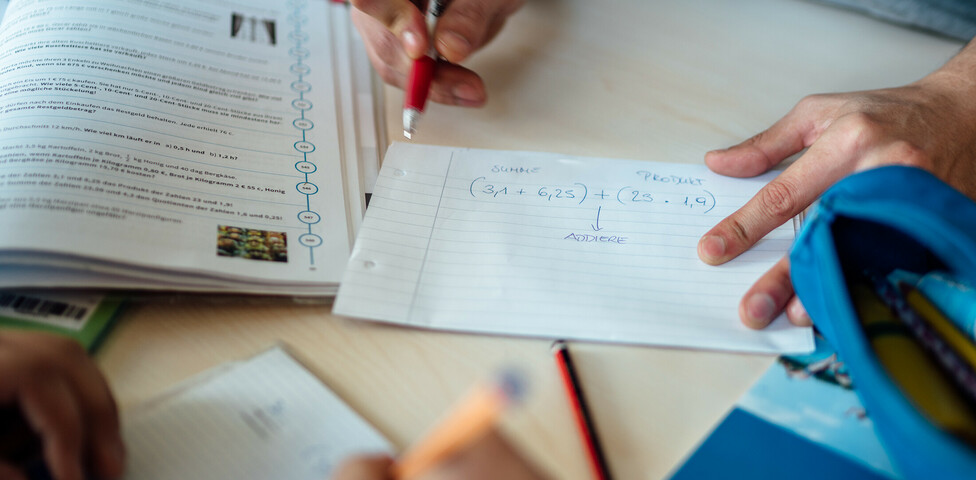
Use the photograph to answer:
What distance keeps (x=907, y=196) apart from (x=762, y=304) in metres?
0.13

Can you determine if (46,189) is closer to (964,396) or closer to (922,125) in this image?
(964,396)

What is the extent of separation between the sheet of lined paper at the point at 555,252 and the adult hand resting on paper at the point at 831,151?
0.02 meters

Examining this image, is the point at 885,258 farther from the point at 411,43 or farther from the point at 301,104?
the point at 301,104

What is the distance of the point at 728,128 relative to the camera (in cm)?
79

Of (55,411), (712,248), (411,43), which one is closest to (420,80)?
(411,43)

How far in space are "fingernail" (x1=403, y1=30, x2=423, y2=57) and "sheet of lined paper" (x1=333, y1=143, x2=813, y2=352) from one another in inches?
3.8

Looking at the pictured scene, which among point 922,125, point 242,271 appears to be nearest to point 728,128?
point 922,125

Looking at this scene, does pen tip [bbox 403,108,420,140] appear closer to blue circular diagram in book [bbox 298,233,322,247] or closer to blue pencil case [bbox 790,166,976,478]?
blue circular diagram in book [bbox 298,233,322,247]

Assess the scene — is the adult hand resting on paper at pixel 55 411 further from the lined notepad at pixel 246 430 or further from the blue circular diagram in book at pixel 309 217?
the blue circular diagram in book at pixel 309 217

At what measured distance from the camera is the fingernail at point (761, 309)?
0.54 m

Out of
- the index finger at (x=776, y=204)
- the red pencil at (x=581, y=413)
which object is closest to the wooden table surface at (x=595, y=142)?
the red pencil at (x=581, y=413)

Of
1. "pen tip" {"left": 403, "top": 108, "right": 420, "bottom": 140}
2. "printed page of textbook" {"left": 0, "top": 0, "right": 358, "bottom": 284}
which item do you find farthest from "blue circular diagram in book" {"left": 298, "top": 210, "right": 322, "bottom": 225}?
"pen tip" {"left": 403, "top": 108, "right": 420, "bottom": 140}

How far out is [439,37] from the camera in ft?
2.31

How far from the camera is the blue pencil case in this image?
39 centimetres
